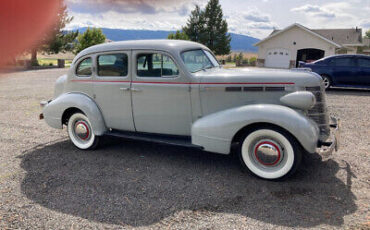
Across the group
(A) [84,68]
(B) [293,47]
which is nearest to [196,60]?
(A) [84,68]

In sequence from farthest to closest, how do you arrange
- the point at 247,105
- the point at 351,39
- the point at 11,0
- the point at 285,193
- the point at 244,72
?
the point at 351,39 → the point at 244,72 → the point at 247,105 → the point at 285,193 → the point at 11,0

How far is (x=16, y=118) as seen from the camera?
7.47 meters

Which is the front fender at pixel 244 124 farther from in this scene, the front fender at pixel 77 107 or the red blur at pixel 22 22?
the red blur at pixel 22 22

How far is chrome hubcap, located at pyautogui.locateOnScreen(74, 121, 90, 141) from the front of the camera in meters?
5.20

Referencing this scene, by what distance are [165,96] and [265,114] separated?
5.20 feet

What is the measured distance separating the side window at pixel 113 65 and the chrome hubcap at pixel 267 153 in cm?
250

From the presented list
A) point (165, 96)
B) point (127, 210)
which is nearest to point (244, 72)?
point (165, 96)

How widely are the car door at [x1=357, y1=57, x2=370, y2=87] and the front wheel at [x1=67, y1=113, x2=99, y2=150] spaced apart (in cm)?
1038

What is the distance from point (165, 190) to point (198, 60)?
2282 millimetres

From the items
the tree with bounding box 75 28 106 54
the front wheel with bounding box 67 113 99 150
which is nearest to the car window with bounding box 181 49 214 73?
the front wheel with bounding box 67 113 99 150

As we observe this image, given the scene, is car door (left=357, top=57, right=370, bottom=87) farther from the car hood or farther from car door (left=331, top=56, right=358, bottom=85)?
the car hood

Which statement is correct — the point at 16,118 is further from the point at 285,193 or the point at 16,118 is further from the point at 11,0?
the point at 11,0

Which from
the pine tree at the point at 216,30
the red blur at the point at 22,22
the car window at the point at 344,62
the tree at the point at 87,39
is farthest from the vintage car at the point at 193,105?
the pine tree at the point at 216,30

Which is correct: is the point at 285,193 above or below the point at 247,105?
below
